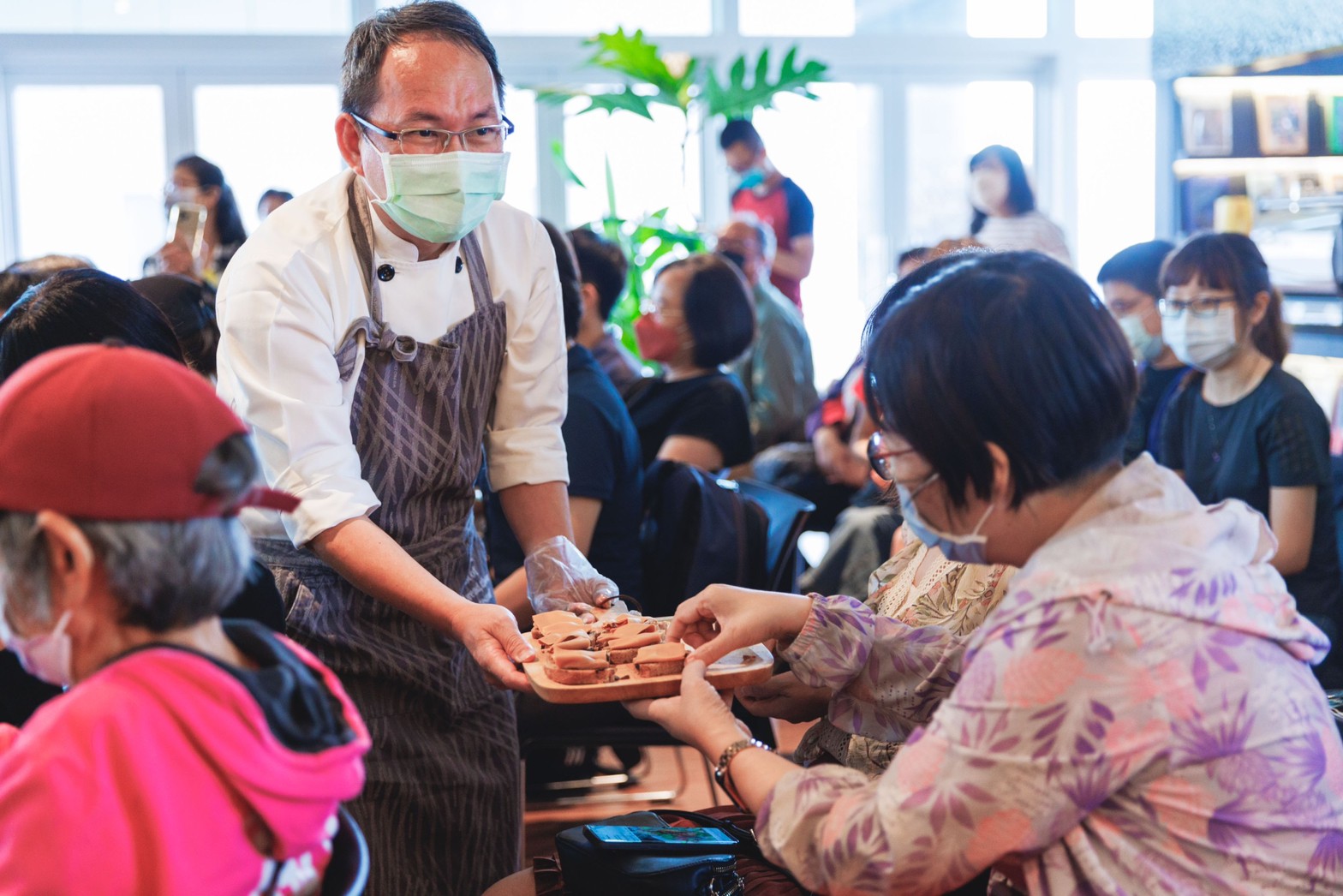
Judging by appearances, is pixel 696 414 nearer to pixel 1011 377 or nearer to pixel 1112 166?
pixel 1011 377

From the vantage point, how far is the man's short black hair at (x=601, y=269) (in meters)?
3.69

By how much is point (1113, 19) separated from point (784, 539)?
26.9ft

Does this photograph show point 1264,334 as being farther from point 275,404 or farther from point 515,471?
point 275,404

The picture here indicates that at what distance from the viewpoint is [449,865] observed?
1.96 m

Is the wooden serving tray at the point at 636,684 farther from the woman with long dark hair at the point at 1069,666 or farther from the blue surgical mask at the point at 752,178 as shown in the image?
the blue surgical mask at the point at 752,178

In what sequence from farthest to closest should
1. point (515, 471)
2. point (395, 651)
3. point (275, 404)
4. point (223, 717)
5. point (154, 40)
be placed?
point (154, 40), point (515, 471), point (395, 651), point (275, 404), point (223, 717)

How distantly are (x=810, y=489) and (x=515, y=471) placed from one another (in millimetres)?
2848

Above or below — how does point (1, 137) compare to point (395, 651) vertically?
above

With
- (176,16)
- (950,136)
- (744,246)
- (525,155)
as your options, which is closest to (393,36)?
(744,246)

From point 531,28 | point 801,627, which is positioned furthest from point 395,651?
point 531,28

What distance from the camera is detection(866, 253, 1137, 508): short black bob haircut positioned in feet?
4.08

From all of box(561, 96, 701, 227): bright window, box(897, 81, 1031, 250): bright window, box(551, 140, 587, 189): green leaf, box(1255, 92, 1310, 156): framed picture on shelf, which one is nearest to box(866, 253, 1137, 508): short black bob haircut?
box(1255, 92, 1310, 156): framed picture on shelf

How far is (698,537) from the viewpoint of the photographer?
2881 millimetres

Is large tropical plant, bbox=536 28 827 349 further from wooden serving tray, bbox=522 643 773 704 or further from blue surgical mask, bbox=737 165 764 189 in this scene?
wooden serving tray, bbox=522 643 773 704
